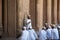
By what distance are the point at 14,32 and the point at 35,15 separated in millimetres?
3120

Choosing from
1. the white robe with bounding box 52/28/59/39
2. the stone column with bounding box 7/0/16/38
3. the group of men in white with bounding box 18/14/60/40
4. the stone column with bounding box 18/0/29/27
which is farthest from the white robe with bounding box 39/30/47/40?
the stone column with bounding box 7/0/16/38

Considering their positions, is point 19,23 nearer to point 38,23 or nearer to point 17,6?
point 17,6

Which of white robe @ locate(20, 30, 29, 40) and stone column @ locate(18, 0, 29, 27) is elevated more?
stone column @ locate(18, 0, 29, 27)

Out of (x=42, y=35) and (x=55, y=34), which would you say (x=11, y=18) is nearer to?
(x=42, y=35)

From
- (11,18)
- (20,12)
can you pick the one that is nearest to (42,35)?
(20,12)

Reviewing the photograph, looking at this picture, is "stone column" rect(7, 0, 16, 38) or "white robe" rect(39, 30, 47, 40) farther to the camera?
"white robe" rect(39, 30, 47, 40)

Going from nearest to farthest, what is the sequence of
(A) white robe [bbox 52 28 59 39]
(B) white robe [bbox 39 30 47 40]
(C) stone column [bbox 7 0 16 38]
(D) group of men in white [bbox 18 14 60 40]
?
1. (D) group of men in white [bbox 18 14 60 40]
2. (C) stone column [bbox 7 0 16 38]
3. (B) white robe [bbox 39 30 47 40]
4. (A) white robe [bbox 52 28 59 39]

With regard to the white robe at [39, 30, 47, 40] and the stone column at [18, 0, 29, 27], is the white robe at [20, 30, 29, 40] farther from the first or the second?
the white robe at [39, 30, 47, 40]

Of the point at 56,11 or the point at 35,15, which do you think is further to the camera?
the point at 56,11

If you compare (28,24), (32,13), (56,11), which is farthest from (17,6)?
(56,11)

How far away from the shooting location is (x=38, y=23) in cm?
1245

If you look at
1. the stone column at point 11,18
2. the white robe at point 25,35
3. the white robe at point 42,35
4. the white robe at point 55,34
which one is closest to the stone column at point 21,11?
the stone column at point 11,18

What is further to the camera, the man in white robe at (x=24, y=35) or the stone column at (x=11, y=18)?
the stone column at (x=11, y=18)

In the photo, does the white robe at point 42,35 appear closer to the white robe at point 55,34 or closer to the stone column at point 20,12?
the white robe at point 55,34
